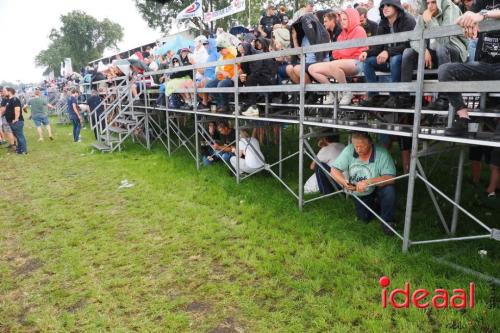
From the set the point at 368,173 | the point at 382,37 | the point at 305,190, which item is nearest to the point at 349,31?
the point at 382,37

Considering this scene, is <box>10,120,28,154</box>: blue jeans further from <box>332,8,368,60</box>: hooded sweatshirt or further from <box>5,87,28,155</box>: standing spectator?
<box>332,8,368,60</box>: hooded sweatshirt

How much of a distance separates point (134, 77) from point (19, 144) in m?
4.80

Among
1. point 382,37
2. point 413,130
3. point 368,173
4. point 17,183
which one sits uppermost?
point 382,37

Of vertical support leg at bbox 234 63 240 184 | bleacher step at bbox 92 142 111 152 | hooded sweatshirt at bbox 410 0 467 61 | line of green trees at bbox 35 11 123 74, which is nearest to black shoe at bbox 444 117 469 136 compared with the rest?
hooded sweatshirt at bbox 410 0 467 61

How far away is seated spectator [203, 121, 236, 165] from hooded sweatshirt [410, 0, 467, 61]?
489 cm

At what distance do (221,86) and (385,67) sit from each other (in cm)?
373

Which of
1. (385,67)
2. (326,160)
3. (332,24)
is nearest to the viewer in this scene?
(385,67)

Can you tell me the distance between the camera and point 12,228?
642 cm

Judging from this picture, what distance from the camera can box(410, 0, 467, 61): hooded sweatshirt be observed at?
3.96m

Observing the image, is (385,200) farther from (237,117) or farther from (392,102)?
(237,117)

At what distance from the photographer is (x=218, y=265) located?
4664mm

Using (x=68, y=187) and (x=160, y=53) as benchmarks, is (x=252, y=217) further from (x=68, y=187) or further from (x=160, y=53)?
(x=160, y=53)

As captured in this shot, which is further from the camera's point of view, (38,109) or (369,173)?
(38,109)

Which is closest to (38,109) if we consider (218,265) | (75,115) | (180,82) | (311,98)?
(75,115)
